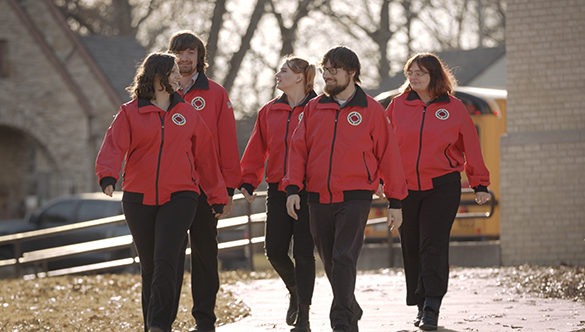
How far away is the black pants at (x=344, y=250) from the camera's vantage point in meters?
9.09

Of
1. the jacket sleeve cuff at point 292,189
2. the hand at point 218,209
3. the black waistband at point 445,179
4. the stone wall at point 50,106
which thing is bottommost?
the hand at point 218,209

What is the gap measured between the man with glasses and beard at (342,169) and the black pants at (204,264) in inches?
24.5

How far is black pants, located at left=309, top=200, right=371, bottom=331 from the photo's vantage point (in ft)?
29.8

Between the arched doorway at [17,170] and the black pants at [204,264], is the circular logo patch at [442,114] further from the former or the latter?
the arched doorway at [17,170]

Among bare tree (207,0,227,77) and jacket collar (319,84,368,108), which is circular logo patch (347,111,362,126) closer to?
jacket collar (319,84,368,108)

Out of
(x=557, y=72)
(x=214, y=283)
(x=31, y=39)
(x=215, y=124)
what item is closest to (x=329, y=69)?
(x=215, y=124)

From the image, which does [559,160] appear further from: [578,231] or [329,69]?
[329,69]

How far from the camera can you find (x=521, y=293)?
13.0 metres

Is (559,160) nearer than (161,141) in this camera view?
No


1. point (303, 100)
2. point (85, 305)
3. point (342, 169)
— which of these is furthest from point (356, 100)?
point (85, 305)

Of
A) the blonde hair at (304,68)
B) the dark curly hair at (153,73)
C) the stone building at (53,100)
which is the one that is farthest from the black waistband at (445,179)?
the stone building at (53,100)

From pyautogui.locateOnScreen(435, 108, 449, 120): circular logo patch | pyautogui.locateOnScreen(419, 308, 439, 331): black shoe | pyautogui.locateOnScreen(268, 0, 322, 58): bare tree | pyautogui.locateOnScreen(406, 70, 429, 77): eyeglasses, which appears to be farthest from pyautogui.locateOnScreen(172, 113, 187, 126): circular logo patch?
pyautogui.locateOnScreen(268, 0, 322, 58): bare tree

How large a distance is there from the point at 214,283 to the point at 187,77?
1403 mm

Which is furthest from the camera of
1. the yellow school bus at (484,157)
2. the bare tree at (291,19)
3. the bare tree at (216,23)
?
the bare tree at (291,19)
